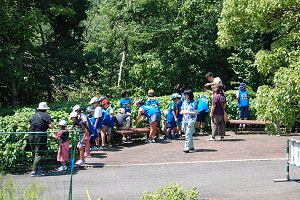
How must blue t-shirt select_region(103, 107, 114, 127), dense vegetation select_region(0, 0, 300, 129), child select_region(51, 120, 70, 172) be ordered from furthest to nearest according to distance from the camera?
dense vegetation select_region(0, 0, 300, 129) < blue t-shirt select_region(103, 107, 114, 127) < child select_region(51, 120, 70, 172)

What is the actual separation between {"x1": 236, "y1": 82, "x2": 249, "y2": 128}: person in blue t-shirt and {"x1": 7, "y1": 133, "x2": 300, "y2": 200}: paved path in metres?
2.68

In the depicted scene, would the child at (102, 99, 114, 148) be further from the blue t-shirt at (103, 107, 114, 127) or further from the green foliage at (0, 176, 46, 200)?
the green foliage at (0, 176, 46, 200)

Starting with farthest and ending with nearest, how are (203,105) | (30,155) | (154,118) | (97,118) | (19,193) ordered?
1. (203,105)
2. (154,118)
3. (97,118)
4. (30,155)
5. (19,193)

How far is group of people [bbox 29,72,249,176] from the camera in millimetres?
11359

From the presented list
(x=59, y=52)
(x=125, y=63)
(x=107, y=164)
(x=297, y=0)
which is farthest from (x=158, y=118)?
(x=125, y=63)

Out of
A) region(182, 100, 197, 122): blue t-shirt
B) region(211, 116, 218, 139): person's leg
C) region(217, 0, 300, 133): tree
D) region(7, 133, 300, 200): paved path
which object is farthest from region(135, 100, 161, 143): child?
region(217, 0, 300, 133): tree

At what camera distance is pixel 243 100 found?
17500mm

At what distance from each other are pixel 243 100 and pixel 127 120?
191 inches

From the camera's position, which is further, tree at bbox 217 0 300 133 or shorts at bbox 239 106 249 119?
shorts at bbox 239 106 249 119

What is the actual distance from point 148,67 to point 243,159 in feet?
36.3

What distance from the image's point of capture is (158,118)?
1506 centimetres

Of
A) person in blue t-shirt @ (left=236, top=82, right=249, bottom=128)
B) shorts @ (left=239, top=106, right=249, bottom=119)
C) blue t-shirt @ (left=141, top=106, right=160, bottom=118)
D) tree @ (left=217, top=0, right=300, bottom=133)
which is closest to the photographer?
tree @ (left=217, top=0, right=300, bottom=133)

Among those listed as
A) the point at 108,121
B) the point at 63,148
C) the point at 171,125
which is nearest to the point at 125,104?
the point at 108,121

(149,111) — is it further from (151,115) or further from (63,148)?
(63,148)
